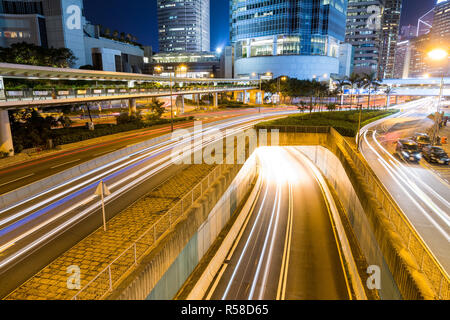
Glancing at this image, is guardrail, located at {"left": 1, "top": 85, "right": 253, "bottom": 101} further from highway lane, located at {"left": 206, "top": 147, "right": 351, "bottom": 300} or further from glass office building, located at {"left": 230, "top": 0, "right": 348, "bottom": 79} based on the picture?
glass office building, located at {"left": 230, "top": 0, "right": 348, "bottom": 79}

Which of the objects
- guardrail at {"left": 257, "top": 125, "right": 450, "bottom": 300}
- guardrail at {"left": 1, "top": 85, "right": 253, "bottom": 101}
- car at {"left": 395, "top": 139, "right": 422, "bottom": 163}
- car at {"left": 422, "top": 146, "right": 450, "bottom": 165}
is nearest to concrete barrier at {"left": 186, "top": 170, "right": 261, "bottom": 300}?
guardrail at {"left": 257, "top": 125, "right": 450, "bottom": 300}

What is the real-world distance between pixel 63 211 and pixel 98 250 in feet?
17.6

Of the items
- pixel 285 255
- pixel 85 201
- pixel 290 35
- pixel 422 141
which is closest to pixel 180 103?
pixel 422 141

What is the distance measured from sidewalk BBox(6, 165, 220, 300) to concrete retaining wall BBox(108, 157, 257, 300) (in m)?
1.29

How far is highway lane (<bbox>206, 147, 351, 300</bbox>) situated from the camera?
13344 mm

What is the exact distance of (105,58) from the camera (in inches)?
3984

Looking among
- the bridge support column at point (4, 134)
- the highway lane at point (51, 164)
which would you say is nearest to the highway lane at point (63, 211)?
the highway lane at point (51, 164)

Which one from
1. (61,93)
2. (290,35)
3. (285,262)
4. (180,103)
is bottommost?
(285,262)

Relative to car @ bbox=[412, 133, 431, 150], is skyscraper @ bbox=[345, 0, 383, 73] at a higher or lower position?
higher

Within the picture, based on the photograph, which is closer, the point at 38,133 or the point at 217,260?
the point at 217,260

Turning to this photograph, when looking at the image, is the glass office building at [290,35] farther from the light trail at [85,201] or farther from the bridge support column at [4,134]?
the bridge support column at [4,134]

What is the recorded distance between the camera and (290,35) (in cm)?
11169

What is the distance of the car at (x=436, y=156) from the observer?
27.8 metres

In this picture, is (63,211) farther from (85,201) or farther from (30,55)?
(30,55)
